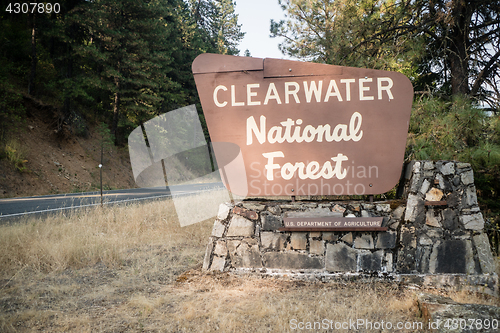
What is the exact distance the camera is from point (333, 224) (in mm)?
4391

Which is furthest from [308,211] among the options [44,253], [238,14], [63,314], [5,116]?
[238,14]

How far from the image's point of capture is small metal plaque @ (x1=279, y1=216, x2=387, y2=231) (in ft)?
14.3

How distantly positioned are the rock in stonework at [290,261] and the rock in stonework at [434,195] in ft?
5.88

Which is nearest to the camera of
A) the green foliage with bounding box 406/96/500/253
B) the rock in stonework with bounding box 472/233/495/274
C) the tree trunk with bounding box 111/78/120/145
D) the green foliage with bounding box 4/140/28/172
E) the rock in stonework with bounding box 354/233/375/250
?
the rock in stonework with bounding box 472/233/495/274

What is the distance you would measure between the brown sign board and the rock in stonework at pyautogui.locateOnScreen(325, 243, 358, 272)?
31.7 inches

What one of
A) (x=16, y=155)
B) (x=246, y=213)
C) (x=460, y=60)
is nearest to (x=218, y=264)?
(x=246, y=213)

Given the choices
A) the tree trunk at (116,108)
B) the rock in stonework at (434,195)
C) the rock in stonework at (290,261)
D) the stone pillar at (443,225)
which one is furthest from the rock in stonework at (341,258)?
the tree trunk at (116,108)

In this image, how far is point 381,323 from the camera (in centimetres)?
316

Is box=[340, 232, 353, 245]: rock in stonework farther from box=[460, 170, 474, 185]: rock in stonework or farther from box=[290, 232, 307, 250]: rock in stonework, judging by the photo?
box=[460, 170, 474, 185]: rock in stonework

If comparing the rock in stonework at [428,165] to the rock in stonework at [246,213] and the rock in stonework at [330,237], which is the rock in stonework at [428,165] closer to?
the rock in stonework at [330,237]

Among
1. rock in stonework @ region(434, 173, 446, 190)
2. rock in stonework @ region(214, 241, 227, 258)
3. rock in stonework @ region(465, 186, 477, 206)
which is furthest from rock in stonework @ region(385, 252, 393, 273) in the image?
rock in stonework @ region(214, 241, 227, 258)

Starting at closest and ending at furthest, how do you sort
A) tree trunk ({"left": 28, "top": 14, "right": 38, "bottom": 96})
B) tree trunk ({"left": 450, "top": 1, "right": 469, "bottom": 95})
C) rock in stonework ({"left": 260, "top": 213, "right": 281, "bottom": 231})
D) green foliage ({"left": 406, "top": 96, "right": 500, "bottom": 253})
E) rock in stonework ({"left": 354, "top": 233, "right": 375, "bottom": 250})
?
rock in stonework ({"left": 354, "top": 233, "right": 375, "bottom": 250}), rock in stonework ({"left": 260, "top": 213, "right": 281, "bottom": 231}), green foliage ({"left": 406, "top": 96, "right": 500, "bottom": 253}), tree trunk ({"left": 450, "top": 1, "right": 469, "bottom": 95}), tree trunk ({"left": 28, "top": 14, "right": 38, "bottom": 96})

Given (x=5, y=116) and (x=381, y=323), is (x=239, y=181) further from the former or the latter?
(x=5, y=116)

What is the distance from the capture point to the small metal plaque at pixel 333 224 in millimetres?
4344
